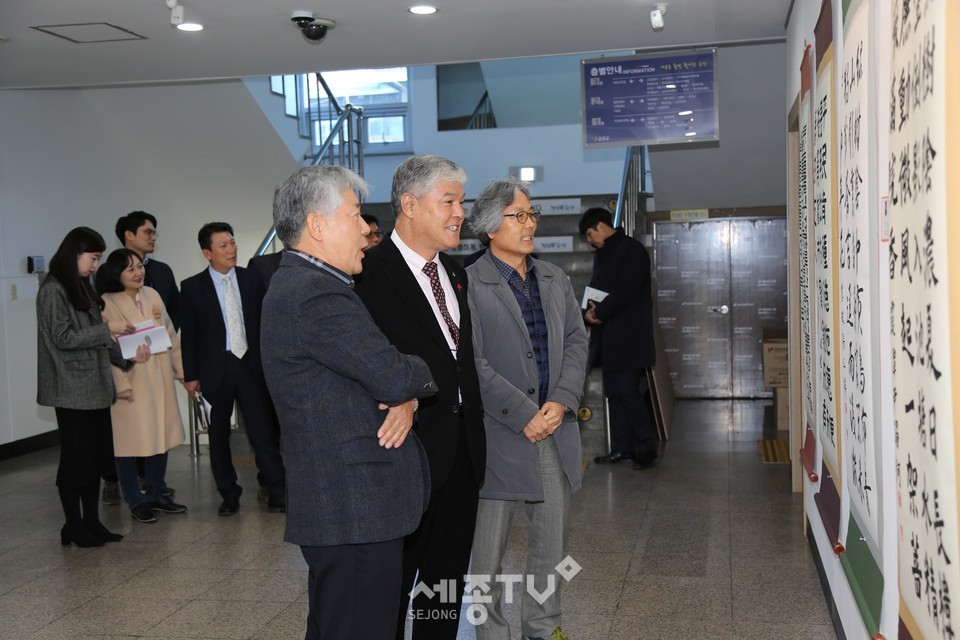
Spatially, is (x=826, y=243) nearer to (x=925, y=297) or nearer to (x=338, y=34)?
(x=925, y=297)

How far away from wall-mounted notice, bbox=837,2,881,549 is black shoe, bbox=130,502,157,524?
13.6ft

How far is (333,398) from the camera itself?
236 cm

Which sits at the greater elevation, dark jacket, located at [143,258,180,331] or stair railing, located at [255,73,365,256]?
stair railing, located at [255,73,365,256]

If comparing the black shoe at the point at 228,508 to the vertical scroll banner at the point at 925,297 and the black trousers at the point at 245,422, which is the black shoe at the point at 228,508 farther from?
the vertical scroll banner at the point at 925,297

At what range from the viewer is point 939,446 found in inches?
62.0

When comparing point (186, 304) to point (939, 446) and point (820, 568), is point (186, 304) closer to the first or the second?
point (820, 568)

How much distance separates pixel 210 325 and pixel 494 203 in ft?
9.26

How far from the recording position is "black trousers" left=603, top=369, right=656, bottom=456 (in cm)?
669

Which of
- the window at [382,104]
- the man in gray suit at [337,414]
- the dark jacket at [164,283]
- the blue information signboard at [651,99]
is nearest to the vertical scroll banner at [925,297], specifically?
the man in gray suit at [337,414]

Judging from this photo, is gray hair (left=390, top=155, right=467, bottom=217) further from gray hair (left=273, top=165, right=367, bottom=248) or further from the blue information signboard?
the blue information signboard

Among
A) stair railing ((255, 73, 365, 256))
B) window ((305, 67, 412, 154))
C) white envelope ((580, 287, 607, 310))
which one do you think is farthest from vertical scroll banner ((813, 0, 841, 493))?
window ((305, 67, 412, 154))

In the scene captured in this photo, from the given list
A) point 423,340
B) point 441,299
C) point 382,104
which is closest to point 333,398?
point 423,340

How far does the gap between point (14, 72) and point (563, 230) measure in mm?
5039

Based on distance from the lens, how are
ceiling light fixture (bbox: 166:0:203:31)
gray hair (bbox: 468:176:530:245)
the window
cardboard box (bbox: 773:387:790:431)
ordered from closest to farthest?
gray hair (bbox: 468:176:530:245), ceiling light fixture (bbox: 166:0:203:31), cardboard box (bbox: 773:387:790:431), the window
